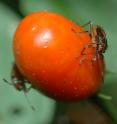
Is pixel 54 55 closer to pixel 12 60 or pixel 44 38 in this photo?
pixel 44 38

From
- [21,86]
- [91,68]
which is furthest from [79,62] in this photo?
[21,86]

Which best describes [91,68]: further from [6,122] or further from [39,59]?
[6,122]

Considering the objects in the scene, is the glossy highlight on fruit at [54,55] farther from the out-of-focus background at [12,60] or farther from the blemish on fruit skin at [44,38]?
the out-of-focus background at [12,60]

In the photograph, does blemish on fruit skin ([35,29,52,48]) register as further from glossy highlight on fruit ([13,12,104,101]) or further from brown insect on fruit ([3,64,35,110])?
brown insect on fruit ([3,64,35,110])

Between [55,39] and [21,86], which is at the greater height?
[55,39]

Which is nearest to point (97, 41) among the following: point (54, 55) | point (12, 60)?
point (54, 55)

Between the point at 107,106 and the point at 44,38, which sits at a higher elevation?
the point at 44,38

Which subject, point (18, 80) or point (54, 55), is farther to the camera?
point (18, 80)
